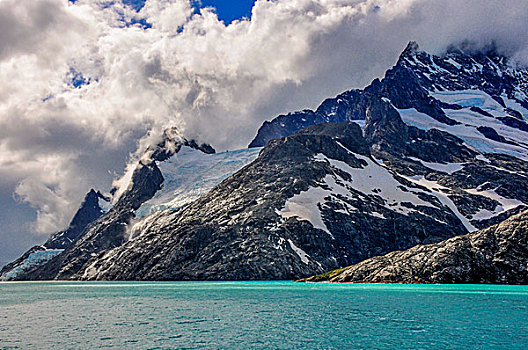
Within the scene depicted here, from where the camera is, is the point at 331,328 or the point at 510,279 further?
the point at 510,279

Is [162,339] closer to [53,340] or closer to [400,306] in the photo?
[53,340]

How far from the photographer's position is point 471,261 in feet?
373

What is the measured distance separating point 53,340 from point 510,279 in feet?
331

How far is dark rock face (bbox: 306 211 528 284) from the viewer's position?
10956 cm

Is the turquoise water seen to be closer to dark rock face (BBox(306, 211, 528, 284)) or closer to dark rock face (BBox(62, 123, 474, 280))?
dark rock face (BBox(306, 211, 528, 284))

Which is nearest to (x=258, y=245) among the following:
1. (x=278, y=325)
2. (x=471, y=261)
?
(x=471, y=261)

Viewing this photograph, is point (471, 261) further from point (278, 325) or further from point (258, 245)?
point (278, 325)

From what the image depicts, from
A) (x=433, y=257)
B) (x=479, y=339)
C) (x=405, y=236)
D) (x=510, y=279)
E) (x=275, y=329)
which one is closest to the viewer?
(x=479, y=339)

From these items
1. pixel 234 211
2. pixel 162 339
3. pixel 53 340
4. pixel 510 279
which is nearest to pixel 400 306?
pixel 162 339

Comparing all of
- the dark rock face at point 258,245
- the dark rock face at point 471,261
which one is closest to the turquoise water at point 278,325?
the dark rock face at point 471,261

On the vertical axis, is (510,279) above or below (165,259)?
below

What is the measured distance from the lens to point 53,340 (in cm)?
4031

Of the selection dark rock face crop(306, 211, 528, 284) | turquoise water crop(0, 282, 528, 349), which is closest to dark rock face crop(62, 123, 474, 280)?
dark rock face crop(306, 211, 528, 284)

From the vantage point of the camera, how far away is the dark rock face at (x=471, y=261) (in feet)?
359
